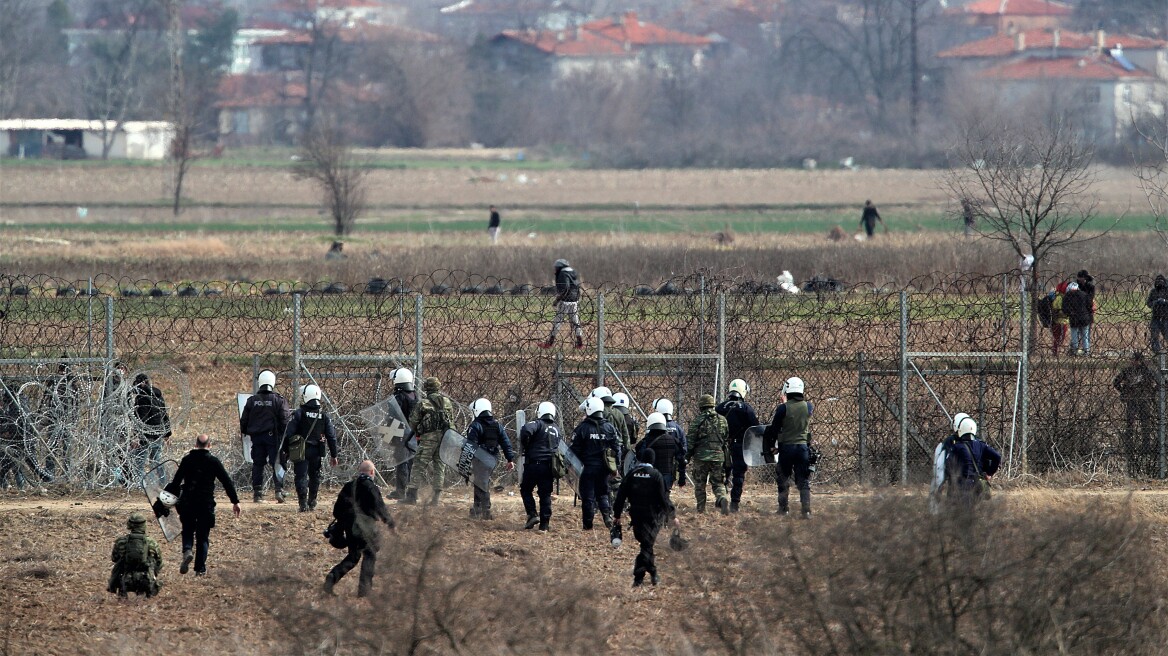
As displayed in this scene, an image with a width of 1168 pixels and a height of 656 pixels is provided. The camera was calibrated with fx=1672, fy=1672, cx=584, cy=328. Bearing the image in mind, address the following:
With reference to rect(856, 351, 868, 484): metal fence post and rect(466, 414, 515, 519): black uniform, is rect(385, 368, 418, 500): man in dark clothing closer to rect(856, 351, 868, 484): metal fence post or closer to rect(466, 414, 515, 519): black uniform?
rect(466, 414, 515, 519): black uniform

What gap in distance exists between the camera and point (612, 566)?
13.8 meters

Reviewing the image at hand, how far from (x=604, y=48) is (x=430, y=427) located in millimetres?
108886

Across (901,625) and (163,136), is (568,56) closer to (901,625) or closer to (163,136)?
(163,136)

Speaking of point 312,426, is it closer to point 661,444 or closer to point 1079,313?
point 661,444

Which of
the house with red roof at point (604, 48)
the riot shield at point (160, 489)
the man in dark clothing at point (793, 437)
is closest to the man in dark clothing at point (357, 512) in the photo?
the riot shield at point (160, 489)

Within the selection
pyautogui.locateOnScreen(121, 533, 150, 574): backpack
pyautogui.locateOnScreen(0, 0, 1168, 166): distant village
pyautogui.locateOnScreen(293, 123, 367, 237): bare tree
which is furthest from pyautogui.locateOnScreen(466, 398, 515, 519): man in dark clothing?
pyautogui.locateOnScreen(0, 0, 1168, 166): distant village

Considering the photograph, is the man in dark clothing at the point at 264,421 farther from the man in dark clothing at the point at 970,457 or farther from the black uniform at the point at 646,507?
the man in dark clothing at the point at 970,457

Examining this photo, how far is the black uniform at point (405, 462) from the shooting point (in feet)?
52.6

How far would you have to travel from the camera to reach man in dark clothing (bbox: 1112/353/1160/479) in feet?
57.1

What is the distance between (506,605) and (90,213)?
48183 millimetres

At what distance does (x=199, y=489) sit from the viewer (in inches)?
524

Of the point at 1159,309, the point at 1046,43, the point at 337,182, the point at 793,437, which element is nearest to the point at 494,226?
the point at 337,182

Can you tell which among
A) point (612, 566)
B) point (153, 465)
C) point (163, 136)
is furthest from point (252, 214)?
point (612, 566)

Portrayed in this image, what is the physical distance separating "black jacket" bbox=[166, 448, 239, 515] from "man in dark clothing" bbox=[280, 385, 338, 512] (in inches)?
84.8
